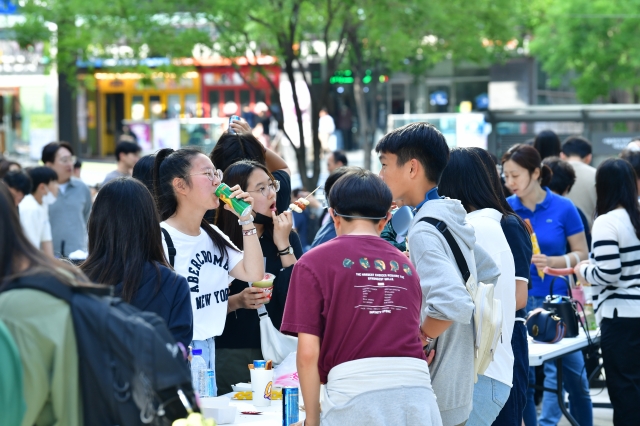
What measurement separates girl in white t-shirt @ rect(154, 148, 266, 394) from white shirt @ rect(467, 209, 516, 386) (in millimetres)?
1078

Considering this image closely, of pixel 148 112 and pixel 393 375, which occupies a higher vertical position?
pixel 148 112

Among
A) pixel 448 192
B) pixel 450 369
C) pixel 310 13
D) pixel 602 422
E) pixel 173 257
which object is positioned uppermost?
pixel 310 13

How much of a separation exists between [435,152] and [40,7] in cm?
1234

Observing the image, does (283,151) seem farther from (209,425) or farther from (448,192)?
(209,425)

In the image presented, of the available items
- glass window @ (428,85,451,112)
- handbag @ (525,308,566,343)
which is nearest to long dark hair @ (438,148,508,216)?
handbag @ (525,308,566,343)

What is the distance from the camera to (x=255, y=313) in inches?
178

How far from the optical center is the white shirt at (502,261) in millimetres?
3902

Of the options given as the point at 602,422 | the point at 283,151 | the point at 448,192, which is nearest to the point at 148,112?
the point at 283,151

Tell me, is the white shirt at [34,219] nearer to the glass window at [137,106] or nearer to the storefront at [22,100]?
the storefront at [22,100]

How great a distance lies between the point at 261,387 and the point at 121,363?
187 cm

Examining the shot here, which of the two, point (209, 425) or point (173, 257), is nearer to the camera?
point (209, 425)

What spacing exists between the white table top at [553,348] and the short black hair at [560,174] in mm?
1457

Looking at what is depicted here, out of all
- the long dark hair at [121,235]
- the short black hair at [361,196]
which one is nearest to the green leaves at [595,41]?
the short black hair at [361,196]

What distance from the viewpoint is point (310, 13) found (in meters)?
14.7
